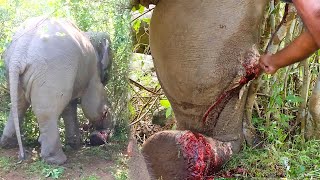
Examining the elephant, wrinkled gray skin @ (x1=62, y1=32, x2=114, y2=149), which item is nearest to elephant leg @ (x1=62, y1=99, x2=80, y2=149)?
wrinkled gray skin @ (x1=62, y1=32, x2=114, y2=149)

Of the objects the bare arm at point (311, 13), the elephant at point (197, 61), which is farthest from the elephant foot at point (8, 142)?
the bare arm at point (311, 13)

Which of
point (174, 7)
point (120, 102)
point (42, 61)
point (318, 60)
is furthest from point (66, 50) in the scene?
point (318, 60)

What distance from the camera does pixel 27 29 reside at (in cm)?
149

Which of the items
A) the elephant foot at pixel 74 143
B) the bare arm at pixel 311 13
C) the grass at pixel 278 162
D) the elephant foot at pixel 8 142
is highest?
the bare arm at pixel 311 13

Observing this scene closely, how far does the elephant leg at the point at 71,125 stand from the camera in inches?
61.5

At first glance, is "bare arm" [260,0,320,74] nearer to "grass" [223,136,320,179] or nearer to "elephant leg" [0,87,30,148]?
"grass" [223,136,320,179]

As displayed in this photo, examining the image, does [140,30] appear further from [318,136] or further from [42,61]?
[42,61]

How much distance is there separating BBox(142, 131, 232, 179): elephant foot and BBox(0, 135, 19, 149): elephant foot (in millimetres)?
667

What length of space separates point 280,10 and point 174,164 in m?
0.88

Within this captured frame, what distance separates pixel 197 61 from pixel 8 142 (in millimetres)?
801

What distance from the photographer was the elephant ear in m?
1.58

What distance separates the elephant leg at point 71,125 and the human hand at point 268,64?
697mm

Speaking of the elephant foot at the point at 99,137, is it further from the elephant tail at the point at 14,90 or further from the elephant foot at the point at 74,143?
the elephant tail at the point at 14,90

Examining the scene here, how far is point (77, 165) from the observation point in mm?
1588
